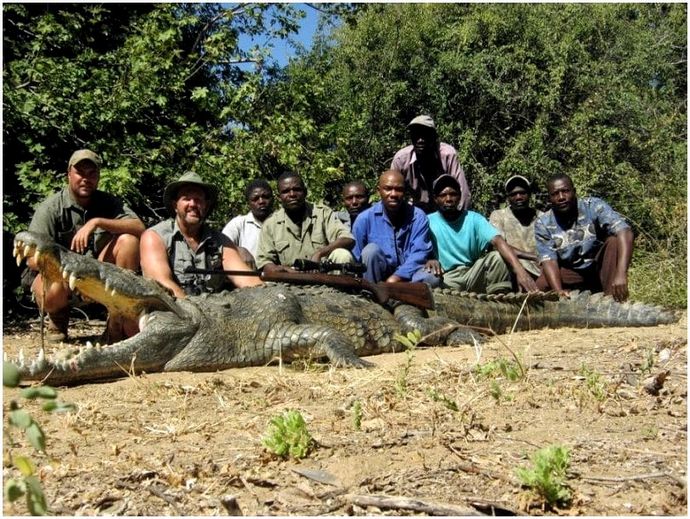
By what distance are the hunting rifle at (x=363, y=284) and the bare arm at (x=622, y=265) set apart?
6.68 ft

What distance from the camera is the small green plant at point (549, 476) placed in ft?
7.55

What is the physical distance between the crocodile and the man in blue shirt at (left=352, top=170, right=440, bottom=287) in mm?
385

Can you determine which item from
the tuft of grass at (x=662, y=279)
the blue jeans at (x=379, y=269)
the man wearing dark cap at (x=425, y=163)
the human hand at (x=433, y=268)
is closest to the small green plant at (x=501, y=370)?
the blue jeans at (x=379, y=269)

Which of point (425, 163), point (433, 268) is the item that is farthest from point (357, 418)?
point (425, 163)

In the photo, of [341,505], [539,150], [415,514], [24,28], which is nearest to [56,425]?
[341,505]

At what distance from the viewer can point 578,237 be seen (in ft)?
24.6

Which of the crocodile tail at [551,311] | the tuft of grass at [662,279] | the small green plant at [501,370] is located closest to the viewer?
the small green plant at [501,370]

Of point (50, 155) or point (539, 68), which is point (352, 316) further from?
point (539, 68)

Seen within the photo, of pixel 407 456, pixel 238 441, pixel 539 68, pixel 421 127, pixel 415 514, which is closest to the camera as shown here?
pixel 415 514

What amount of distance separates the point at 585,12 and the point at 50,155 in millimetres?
11885

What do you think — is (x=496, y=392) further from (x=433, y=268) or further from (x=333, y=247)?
(x=433, y=268)

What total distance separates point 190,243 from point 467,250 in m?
2.92

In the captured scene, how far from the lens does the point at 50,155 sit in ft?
27.6

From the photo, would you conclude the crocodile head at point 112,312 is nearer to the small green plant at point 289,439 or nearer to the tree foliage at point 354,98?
the small green plant at point 289,439
